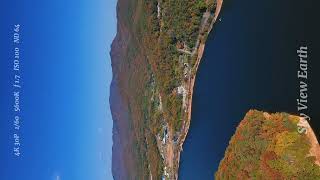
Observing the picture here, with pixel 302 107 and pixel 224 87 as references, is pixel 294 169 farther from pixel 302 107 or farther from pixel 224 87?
pixel 224 87

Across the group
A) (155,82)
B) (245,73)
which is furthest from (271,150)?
(155,82)

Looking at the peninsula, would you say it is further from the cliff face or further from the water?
the cliff face

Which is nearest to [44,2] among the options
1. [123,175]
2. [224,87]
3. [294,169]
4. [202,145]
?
[224,87]

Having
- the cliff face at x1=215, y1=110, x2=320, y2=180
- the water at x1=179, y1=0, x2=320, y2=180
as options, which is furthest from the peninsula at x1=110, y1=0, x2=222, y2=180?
the cliff face at x1=215, y1=110, x2=320, y2=180

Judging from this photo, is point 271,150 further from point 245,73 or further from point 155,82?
point 155,82

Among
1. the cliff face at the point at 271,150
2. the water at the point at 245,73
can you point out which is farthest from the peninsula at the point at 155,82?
the cliff face at the point at 271,150

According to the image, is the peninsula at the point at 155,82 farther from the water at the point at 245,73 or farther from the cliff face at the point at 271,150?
the cliff face at the point at 271,150
